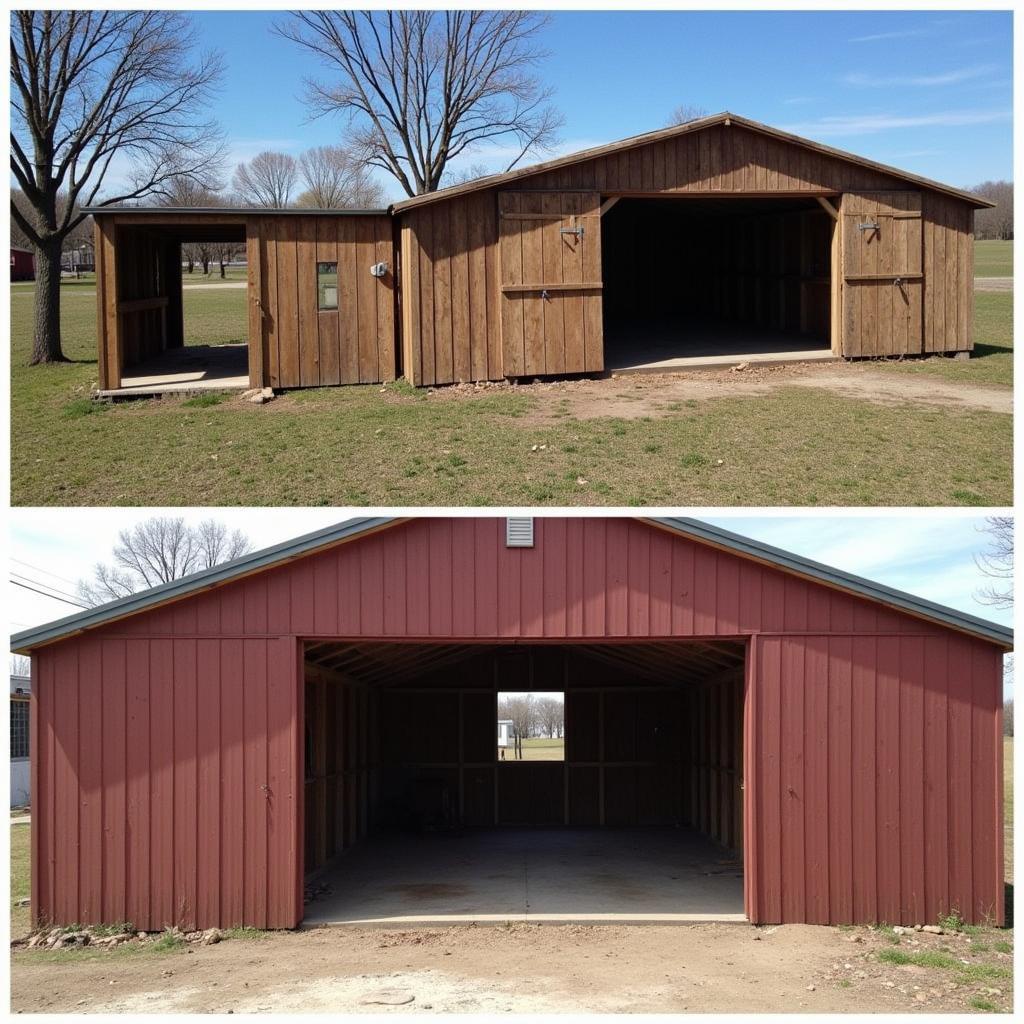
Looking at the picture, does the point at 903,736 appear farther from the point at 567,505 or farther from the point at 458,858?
the point at 458,858

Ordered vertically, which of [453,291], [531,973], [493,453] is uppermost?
[453,291]

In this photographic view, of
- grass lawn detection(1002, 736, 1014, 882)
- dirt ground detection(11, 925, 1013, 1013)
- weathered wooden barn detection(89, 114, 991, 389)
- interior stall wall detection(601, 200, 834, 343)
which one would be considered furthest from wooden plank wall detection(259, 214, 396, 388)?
grass lawn detection(1002, 736, 1014, 882)

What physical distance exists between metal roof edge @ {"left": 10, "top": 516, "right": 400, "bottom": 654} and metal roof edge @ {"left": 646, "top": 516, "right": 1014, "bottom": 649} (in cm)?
270

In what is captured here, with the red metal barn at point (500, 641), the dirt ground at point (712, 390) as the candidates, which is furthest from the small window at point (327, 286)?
the red metal barn at point (500, 641)

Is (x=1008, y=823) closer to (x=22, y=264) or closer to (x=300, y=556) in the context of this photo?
(x=300, y=556)

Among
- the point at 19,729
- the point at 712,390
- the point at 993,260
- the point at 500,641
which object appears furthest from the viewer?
the point at 993,260

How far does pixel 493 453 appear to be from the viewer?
13.5m

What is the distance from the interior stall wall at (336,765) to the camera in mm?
14156

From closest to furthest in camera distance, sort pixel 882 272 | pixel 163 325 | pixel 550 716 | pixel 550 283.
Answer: pixel 550 283 < pixel 882 272 < pixel 163 325 < pixel 550 716

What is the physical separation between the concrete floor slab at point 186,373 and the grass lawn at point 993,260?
101ft

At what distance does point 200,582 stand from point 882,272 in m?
12.5

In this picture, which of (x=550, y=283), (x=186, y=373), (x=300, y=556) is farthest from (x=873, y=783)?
→ (x=186, y=373)

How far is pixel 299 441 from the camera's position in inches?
563

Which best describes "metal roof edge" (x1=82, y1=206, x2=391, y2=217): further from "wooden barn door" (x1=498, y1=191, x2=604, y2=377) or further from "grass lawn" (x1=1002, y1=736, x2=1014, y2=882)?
"grass lawn" (x1=1002, y1=736, x2=1014, y2=882)
